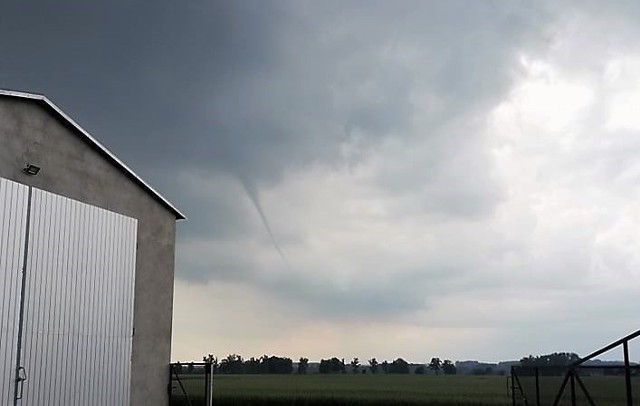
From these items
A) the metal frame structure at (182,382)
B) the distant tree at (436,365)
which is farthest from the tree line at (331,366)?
the metal frame structure at (182,382)

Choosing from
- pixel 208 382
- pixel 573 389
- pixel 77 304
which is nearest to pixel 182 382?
pixel 208 382

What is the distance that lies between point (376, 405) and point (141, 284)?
20.2 m

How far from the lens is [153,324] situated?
1802 cm

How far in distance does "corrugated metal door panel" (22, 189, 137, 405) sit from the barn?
20 millimetres

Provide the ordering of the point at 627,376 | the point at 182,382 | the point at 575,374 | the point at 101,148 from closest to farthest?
the point at 627,376, the point at 575,374, the point at 101,148, the point at 182,382

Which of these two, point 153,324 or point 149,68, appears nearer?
point 153,324

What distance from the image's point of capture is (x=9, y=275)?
1180 cm

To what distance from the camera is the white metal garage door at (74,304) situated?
485 inches

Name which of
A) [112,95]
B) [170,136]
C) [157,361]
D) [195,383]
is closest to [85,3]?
[112,95]

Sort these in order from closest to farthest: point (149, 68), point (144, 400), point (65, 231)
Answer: point (65, 231)
point (144, 400)
point (149, 68)

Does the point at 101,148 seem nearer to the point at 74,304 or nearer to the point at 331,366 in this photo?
the point at 74,304

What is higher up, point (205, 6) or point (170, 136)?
point (205, 6)

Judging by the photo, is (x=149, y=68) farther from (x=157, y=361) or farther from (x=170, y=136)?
(x=157, y=361)

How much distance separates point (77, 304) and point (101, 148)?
3.65 meters
